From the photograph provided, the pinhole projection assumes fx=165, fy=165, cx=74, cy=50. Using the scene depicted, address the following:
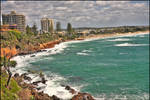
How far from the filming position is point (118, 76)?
126 ft

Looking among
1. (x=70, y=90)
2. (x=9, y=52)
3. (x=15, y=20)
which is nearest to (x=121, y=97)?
(x=70, y=90)

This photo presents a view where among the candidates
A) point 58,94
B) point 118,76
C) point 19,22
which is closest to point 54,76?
point 58,94

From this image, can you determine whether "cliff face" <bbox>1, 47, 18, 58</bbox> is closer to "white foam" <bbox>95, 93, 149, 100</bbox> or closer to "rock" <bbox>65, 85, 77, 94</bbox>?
"rock" <bbox>65, 85, 77, 94</bbox>

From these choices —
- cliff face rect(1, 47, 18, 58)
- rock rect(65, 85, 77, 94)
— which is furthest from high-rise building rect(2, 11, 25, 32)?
rock rect(65, 85, 77, 94)

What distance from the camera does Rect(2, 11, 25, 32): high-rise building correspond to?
125037mm

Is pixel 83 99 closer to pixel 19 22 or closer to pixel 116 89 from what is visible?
pixel 116 89

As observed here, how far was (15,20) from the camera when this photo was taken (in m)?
126

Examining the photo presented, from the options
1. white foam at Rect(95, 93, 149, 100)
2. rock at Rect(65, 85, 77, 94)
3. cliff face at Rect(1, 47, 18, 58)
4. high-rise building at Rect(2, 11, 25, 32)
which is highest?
high-rise building at Rect(2, 11, 25, 32)

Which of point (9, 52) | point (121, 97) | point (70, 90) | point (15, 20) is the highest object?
point (15, 20)

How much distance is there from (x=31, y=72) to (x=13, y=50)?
3363 cm

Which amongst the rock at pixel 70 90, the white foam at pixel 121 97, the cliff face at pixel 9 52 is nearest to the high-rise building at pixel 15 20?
the cliff face at pixel 9 52

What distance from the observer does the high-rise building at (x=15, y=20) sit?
12504 cm

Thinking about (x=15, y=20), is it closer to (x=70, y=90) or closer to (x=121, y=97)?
(x=70, y=90)

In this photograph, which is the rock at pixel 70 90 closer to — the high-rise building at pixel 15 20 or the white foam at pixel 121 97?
the white foam at pixel 121 97
